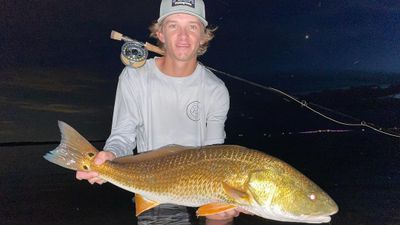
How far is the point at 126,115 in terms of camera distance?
484cm

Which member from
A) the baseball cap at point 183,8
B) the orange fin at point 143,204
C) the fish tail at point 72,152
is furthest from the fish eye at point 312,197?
the baseball cap at point 183,8

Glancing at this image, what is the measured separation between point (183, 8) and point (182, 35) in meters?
0.34

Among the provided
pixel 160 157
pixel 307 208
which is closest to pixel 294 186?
pixel 307 208

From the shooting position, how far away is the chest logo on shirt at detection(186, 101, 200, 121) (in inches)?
195

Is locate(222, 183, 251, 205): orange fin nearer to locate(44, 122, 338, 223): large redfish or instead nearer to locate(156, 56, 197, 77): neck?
locate(44, 122, 338, 223): large redfish

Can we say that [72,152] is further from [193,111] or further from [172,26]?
[172,26]

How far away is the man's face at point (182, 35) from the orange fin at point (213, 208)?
1.83 meters

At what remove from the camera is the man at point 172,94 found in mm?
4645

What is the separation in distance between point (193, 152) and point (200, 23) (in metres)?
1.72

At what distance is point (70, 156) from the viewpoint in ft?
13.0

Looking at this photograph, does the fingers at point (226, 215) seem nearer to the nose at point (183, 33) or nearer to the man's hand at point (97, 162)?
the man's hand at point (97, 162)

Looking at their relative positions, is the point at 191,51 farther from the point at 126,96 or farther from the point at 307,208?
the point at 307,208

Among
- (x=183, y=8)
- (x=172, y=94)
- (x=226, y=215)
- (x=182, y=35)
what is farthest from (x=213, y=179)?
(x=183, y=8)

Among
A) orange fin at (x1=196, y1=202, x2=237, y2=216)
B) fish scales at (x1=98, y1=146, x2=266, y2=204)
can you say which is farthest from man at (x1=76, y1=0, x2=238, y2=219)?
orange fin at (x1=196, y1=202, x2=237, y2=216)
